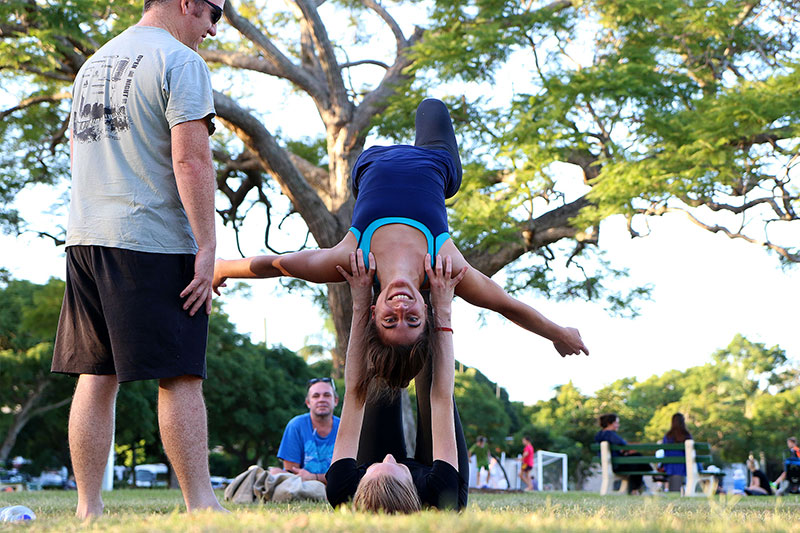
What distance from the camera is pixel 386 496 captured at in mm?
3824

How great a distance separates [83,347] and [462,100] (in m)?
11.7

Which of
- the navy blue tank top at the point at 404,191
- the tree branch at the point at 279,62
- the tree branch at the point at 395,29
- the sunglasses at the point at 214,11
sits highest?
the tree branch at the point at 395,29

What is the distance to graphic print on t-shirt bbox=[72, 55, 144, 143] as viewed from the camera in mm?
4254

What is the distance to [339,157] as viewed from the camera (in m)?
16.3

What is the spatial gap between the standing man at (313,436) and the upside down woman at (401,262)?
9.41 feet

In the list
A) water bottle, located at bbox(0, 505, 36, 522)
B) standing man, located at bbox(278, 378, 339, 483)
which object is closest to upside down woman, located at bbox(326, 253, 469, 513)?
water bottle, located at bbox(0, 505, 36, 522)

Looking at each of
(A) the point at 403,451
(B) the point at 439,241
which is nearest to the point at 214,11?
(B) the point at 439,241

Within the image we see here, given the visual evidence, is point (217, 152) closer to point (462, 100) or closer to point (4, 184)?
point (4, 184)

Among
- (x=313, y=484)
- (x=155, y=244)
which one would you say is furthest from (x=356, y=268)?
(x=313, y=484)

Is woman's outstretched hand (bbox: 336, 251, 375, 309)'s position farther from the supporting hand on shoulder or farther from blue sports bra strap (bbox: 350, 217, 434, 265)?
the supporting hand on shoulder

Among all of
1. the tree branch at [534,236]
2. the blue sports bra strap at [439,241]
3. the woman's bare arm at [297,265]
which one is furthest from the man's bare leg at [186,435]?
the tree branch at [534,236]

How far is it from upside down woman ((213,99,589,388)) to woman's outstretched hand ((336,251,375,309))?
51mm

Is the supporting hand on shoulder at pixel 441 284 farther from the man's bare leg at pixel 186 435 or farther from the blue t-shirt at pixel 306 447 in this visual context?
the blue t-shirt at pixel 306 447

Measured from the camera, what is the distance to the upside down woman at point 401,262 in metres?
4.46
